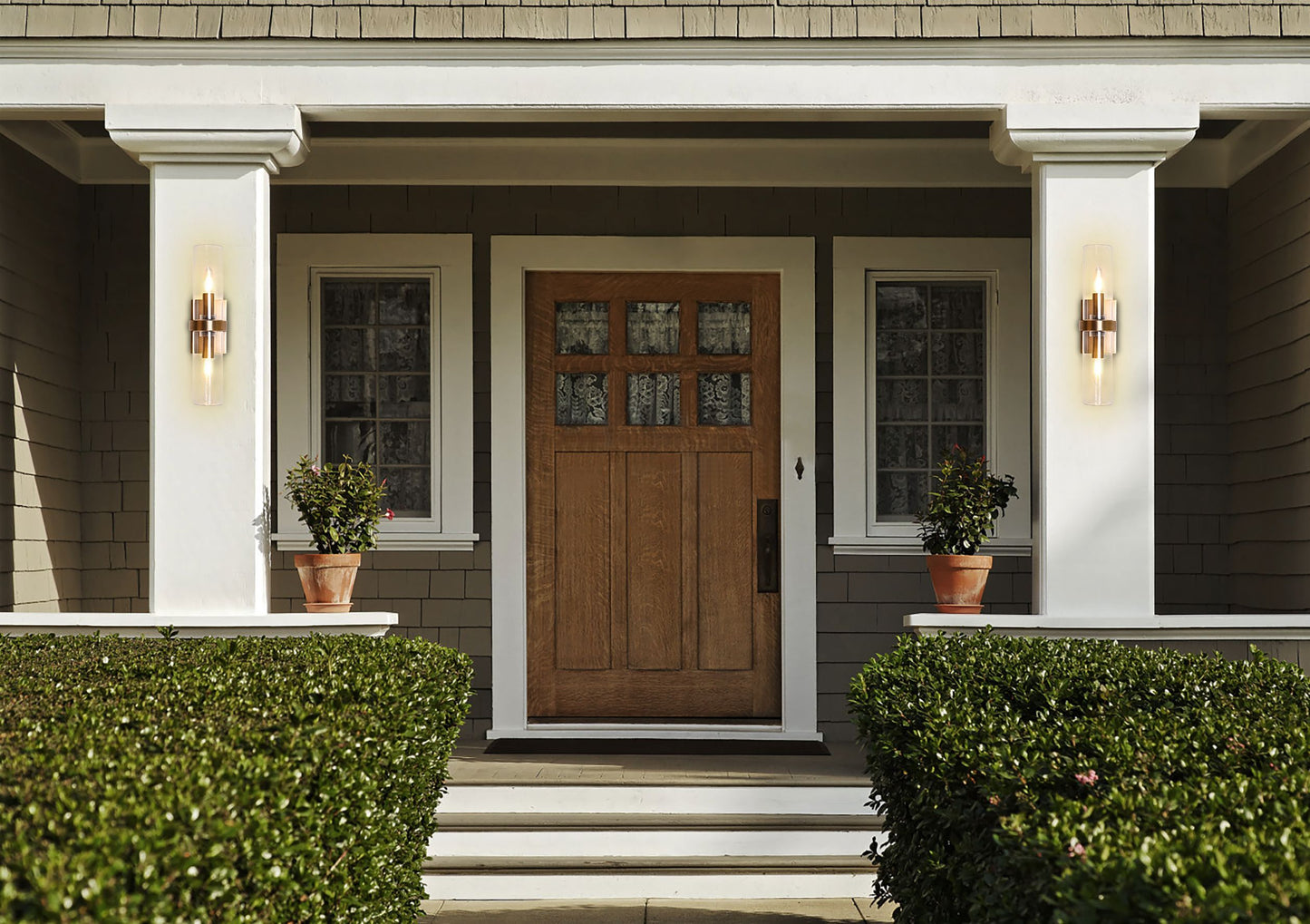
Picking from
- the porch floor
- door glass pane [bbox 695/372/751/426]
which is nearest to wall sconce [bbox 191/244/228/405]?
the porch floor

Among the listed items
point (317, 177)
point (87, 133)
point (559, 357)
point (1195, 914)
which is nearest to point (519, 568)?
point (559, 357)

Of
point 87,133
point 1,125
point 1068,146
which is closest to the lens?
point 1068,146

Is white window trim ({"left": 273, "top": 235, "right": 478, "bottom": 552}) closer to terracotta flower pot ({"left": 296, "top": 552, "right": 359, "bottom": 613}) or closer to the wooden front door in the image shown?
the wooden front door

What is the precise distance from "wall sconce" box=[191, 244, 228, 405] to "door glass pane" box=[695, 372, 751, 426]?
233 centimetres

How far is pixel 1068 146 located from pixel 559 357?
2.55 m

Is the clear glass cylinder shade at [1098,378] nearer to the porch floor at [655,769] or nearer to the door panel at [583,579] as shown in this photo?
the porch floor at [655,769]

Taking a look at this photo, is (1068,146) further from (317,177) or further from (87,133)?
(87,133)

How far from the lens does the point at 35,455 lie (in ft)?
18.2

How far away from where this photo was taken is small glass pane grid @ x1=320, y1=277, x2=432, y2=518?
606 centimetres

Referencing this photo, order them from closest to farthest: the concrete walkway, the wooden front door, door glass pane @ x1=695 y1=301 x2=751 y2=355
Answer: the concrete walkway, the wooden front door, door glass pane @ x1=695 y1=301 x2=751 y2=355

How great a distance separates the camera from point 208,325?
4.61 m

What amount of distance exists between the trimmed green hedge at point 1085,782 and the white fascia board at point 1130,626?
422 millimetres

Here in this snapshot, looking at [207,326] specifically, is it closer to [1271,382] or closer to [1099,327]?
[1099,327]

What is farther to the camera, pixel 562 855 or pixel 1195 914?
pixel 562 855
